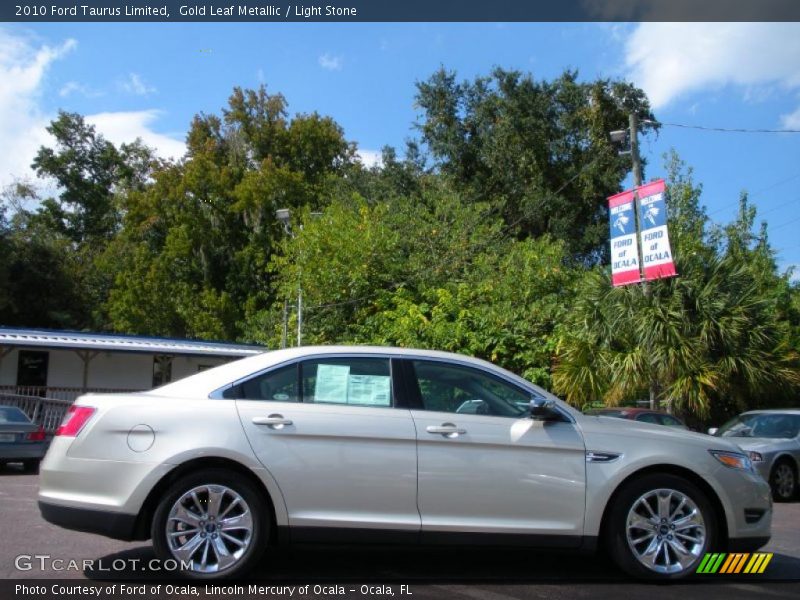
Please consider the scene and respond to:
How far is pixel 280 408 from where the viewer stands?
564 centimetres

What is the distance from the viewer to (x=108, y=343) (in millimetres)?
24703

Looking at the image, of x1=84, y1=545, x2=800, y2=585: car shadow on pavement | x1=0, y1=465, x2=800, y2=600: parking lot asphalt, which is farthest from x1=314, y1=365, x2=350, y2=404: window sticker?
x1=0, y1=465, x2=800, y2=600: parking lot asphalt

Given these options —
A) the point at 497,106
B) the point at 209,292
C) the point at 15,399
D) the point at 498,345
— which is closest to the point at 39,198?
the point at 209,292

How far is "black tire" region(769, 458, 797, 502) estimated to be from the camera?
1225 centimetres

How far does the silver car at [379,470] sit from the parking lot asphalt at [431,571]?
0.27 m

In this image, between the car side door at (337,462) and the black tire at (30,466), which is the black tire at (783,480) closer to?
the car side door at (337,462)

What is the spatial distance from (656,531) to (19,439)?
12.8m

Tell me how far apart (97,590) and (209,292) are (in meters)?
34.6

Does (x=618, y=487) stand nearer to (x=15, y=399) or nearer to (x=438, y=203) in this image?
(x=15, y=399)

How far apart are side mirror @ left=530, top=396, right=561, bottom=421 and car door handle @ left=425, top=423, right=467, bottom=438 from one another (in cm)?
52

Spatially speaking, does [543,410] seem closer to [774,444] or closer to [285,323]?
[774,444]

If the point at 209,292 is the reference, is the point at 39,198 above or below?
above

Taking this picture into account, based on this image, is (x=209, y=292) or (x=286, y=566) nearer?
(x=286, y=566)

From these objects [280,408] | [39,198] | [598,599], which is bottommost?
[598,599]
